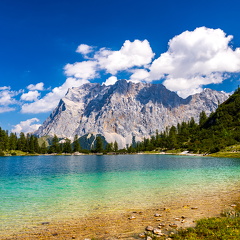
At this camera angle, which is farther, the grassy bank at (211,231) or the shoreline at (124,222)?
the shoreline at (124,222)

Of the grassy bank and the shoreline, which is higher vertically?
the grassy bank

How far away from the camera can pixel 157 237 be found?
15055 millimetres

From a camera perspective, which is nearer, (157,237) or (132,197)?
(157,237)

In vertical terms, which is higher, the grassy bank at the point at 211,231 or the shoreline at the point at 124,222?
the grassy bank at the point at 211,231

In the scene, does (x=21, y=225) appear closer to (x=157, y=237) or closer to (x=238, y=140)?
(x=157, y=237)

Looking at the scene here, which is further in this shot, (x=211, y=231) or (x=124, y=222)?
(x=124, y=222)

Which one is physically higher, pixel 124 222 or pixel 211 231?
pixel 211 231

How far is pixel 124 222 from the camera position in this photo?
764 inches

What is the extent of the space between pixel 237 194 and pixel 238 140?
165m

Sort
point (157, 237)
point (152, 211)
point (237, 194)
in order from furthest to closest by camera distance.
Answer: point (237, 194) → point (152, 211) → point (157, 237)

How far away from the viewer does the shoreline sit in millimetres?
16688

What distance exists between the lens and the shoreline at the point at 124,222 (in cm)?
1669

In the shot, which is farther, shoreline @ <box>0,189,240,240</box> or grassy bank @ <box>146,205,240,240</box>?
shoreline @ <box>0,189,240,240</box>

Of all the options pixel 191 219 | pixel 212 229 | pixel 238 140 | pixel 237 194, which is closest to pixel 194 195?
pixel 237 194
